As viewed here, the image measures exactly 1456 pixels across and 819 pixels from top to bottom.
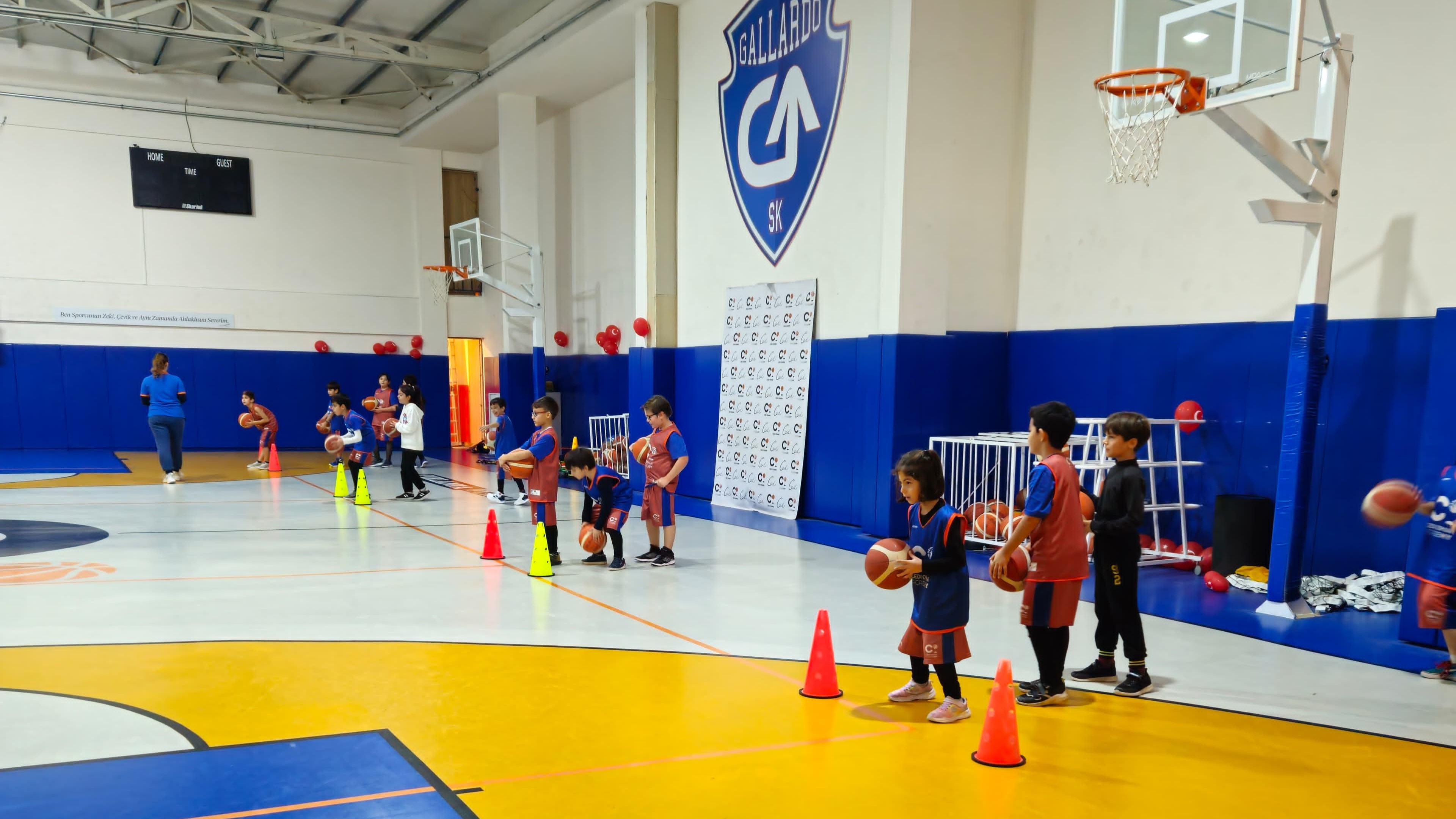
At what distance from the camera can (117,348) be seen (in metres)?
19.3

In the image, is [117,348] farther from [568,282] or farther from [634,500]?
[634,500]

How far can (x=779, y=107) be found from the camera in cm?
1136

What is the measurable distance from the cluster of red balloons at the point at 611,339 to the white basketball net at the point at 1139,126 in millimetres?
10016

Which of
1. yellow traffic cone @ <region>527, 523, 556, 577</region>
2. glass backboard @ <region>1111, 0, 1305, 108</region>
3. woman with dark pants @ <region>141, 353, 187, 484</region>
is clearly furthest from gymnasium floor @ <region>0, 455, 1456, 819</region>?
woman with dark pants @ <region>141, 353, 187, 484</region>

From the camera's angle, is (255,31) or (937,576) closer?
(937,576)

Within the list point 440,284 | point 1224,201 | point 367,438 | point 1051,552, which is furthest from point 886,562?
point 440,284

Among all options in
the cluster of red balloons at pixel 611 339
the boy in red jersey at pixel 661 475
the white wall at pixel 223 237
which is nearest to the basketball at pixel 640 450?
the boy in red jersey at pixel 661 475

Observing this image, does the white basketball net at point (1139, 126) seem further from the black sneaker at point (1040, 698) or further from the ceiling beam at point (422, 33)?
the ceiling beam at point (422, 33)

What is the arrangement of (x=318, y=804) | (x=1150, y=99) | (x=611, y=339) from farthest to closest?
(x=611, y=339)
(x=1150, y=99)
(x=318, y=804)

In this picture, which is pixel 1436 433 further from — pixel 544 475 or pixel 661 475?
pixel 544 475

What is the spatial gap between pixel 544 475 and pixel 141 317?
15.7 meters

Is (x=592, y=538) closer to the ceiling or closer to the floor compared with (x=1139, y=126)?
closer to the floor

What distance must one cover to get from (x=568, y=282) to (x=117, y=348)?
9556mm

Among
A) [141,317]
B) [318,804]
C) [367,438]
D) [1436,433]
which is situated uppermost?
[141,317]
